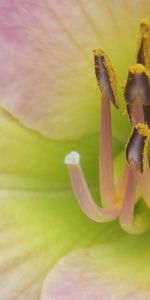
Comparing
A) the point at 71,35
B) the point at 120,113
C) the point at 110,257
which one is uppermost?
the point at 71,35

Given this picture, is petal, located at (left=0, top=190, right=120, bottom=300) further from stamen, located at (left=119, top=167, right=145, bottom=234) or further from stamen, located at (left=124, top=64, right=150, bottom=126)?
stamen, located at (left=124, top=64, right=150, bottom=126)

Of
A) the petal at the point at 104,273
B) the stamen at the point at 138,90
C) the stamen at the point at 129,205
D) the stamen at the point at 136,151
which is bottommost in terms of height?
the petal at the point at 104,273

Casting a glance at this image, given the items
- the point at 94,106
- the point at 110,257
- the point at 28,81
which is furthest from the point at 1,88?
the point at 110,257

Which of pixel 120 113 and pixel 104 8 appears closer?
pixel 104 8

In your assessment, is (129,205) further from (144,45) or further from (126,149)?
(144,45)

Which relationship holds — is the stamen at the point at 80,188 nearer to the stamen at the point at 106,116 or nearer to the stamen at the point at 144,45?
the stamen at the point at 106,116

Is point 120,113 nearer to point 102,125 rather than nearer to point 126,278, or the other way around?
point 102,125

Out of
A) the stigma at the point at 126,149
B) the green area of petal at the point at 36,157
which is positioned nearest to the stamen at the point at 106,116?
the stigma at the point at 126,149

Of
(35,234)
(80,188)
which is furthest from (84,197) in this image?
(35,234)

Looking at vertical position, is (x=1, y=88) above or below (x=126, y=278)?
above
